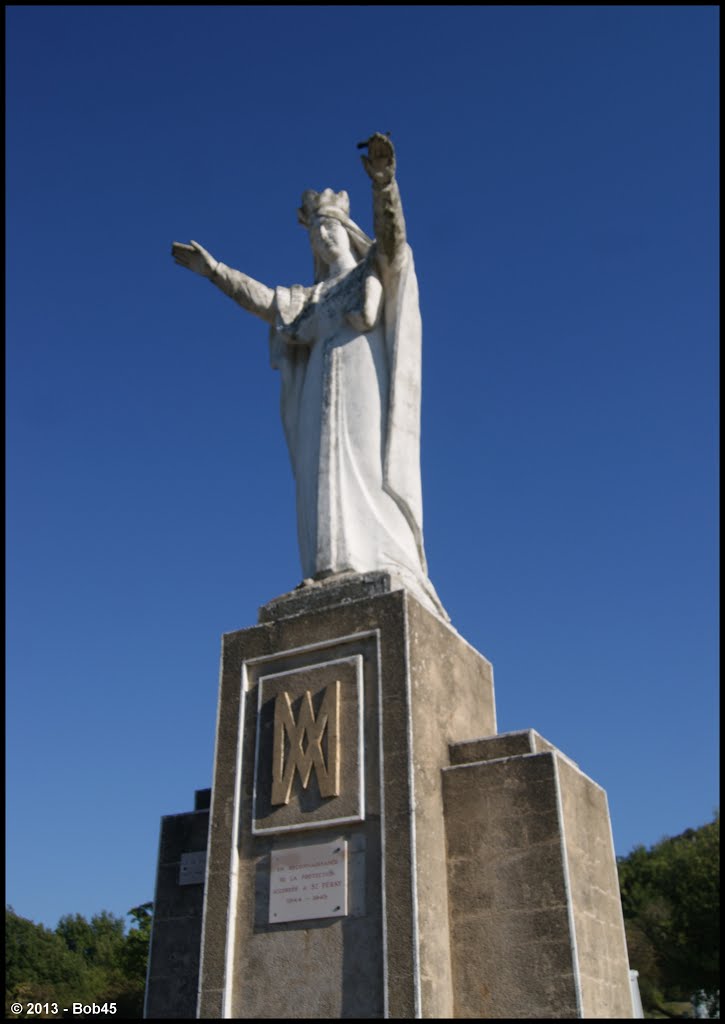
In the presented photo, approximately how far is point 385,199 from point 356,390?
1.77m

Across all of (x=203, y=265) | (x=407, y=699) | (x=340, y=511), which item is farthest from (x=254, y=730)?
(x=203, y=265)

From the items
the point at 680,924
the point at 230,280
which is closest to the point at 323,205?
the point at 230,280

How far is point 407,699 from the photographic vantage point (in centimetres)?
667

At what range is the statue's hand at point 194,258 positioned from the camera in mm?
10102

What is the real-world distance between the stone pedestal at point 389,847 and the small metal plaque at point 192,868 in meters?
1.37

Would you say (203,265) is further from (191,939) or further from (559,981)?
(559,981)

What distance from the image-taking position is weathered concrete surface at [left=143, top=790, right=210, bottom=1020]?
779 cm

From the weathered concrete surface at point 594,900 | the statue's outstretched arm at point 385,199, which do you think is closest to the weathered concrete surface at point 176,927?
the weathered concrete surface at point 594,900

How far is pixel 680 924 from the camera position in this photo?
3544cm

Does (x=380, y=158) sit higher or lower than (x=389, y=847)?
higher

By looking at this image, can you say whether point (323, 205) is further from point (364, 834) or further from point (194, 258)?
point (364, 834)

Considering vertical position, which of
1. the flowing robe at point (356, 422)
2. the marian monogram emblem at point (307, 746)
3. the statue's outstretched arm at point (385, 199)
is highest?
the statue's outstretched arm at point (385, 199)

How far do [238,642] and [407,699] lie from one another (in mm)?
Result: 1853

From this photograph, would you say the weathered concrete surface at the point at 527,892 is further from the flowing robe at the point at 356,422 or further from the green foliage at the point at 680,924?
the green foliage at the point at 680,924
